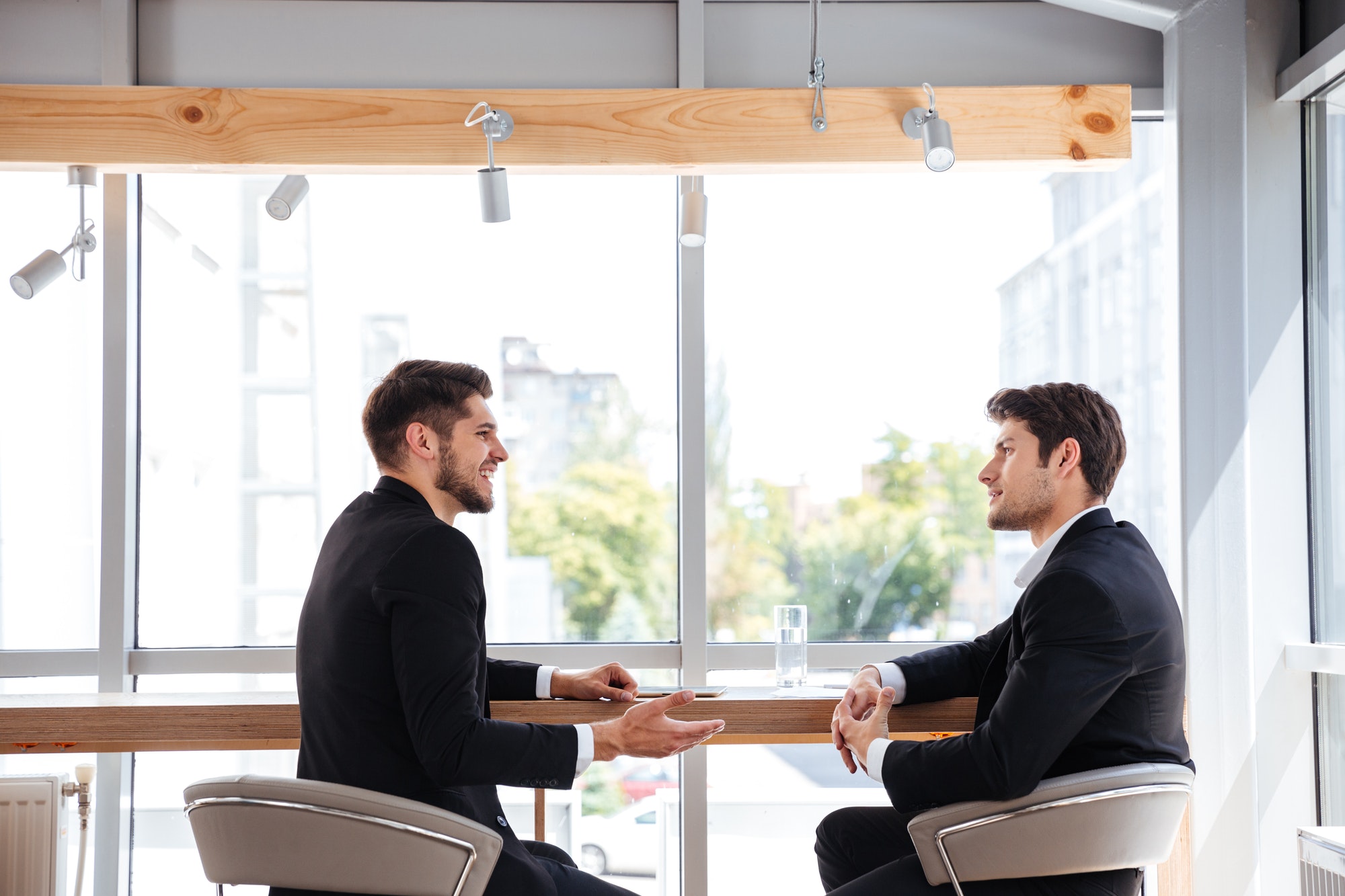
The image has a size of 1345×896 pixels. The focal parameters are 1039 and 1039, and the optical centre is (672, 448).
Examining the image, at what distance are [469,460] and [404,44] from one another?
5.57 ft

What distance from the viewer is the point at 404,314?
3117 mm

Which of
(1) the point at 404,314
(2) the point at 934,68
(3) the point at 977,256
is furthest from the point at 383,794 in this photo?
(2) the point at 934,68

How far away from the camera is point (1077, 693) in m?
1.59

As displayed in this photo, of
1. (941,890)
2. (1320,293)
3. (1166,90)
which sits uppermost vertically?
(1166,90)

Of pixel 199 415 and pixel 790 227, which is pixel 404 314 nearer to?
pixel 199 415

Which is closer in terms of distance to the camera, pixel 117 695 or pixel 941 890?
pixel 941 890

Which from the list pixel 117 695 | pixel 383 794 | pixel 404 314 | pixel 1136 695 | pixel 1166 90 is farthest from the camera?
pixel 404 314

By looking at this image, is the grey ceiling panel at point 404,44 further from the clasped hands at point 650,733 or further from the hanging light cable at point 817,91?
the clasped hands at point 650,733

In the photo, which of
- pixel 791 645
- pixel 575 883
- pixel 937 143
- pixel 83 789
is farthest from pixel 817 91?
pixel 83 789

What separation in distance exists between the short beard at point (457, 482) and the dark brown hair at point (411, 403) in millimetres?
46

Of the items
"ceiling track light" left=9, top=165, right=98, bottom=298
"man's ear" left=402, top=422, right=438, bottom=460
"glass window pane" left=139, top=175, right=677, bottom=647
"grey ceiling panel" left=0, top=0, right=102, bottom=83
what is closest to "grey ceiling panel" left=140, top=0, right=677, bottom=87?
"grey ceiling panel" left=0, top=0, right=102, bottom=83

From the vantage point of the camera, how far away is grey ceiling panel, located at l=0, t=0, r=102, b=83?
9.98 feet

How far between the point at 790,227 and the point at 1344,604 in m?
1.81

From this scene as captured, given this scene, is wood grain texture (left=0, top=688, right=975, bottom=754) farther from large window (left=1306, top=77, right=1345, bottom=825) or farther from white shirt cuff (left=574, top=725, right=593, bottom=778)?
large window (left=1306, top=77, right=1345, bottom=825)
